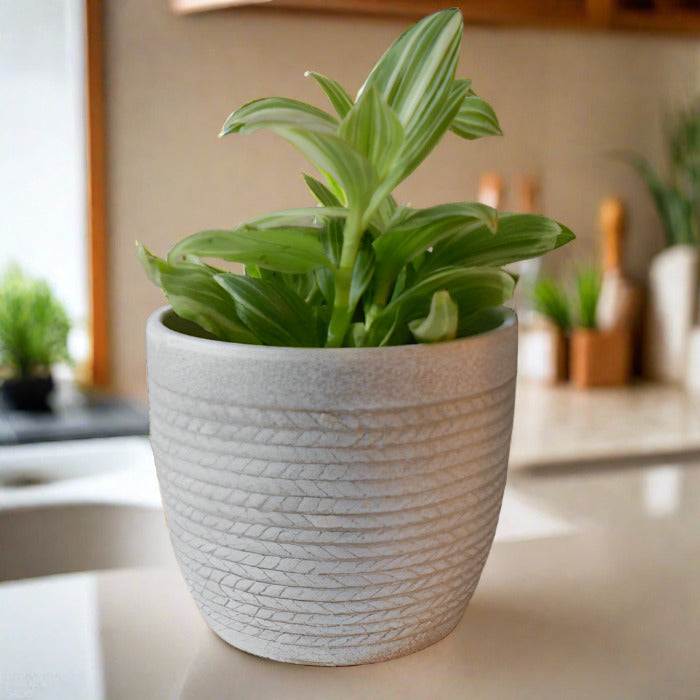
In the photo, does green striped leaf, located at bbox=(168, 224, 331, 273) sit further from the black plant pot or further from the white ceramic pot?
the black plant pot

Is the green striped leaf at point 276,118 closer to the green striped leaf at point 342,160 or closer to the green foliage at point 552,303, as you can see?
the green striped leaf at point 342,160

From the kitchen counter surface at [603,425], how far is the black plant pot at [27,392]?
817 mm

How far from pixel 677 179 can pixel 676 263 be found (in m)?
0.33

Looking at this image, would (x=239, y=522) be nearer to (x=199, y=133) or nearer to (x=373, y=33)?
(x=199, y=133)

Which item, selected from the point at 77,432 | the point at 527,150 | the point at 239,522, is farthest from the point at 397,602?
the point at 527,150

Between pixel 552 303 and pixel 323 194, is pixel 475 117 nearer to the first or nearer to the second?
pixel 323 194

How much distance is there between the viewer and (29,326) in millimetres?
1527

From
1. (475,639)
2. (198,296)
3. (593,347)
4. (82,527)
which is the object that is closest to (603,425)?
(593,347)

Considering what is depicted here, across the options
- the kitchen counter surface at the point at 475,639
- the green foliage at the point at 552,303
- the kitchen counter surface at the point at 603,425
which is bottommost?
the kitchen counter surface at the point at 603,425

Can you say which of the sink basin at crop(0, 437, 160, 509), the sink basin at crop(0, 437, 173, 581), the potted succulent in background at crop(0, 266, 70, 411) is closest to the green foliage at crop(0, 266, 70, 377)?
the potted succulent in background at crop(0, 266, 70, 411)

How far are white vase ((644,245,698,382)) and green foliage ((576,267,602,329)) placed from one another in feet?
0.57

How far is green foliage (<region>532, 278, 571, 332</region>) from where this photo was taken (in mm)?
1980

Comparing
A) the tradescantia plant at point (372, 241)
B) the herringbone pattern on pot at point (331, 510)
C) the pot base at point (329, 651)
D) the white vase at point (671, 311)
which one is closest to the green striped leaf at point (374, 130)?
the tradescantia plant at point (372, 241)

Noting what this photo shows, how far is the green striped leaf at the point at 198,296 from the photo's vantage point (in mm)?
385
